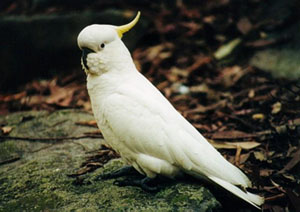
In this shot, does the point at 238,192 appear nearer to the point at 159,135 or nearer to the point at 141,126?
the point at 159,135

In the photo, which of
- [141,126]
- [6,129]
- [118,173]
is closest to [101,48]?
[141,126]

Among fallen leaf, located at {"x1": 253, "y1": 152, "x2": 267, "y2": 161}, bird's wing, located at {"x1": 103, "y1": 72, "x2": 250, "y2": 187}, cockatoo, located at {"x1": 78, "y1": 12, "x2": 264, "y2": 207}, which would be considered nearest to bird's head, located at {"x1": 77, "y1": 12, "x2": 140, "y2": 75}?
cockatoo, located at {"x1": 78, "y1": 12, "x2": 264, "y2": 207}

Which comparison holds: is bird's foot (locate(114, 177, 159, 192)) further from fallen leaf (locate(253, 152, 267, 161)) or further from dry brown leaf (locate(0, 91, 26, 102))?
dry brown leaf (locate(0, 91, 26, 102))

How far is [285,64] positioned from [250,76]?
388mm

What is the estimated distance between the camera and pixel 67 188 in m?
2.40

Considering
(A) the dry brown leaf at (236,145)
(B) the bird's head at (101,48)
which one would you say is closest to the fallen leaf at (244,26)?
(A) the dry brown leaf at (236,145)

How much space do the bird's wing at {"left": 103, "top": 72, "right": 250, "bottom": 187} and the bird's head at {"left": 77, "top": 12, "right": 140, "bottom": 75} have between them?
176mm

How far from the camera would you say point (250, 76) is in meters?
4.20

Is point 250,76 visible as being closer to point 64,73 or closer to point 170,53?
point 170,53

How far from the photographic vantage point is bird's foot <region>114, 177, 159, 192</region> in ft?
7.47

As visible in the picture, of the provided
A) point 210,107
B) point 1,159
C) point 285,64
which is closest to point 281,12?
point 285,64

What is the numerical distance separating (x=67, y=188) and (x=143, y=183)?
49cm

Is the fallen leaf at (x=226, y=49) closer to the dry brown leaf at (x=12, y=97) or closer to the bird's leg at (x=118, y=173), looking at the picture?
the dry brown leaf at (x=12, y=97)

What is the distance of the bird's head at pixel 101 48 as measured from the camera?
2209mm
